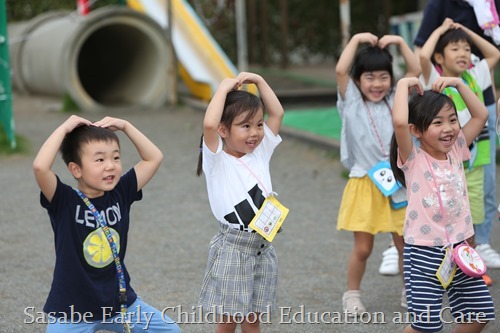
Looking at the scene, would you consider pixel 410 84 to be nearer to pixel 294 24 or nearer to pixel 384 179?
pixel 384 179

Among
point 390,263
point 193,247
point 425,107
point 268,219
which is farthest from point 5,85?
point 425,107

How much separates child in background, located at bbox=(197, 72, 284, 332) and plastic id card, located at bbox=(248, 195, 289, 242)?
44mm

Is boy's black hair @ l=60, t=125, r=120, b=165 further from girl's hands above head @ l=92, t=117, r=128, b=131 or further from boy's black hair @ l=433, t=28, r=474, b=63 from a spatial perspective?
boy's black hair @ l=433, t=28, r=474, b=63

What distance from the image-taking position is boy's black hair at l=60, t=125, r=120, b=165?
3.63 m

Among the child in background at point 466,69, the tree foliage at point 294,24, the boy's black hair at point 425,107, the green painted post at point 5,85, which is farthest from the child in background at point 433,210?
the tree foliage at point 294,24

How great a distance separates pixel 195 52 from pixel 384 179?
9.41 m

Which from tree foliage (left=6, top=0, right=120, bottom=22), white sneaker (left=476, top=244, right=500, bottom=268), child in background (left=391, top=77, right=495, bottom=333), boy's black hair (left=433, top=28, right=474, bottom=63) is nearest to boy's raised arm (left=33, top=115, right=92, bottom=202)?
child in background (left=391, top=77, right=495, bottom=333)

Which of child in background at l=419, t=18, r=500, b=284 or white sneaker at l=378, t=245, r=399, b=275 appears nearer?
child in background at l=419, t=18, r=500, b=284

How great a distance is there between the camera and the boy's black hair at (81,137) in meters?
3.63

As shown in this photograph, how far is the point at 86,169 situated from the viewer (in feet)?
11.8

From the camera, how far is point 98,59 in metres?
15.9

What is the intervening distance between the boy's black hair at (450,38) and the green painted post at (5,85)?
556cm

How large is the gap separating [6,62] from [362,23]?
365 inches

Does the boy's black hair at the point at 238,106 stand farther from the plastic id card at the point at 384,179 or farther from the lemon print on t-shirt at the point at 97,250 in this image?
the plastic id card at the point at 384,179
